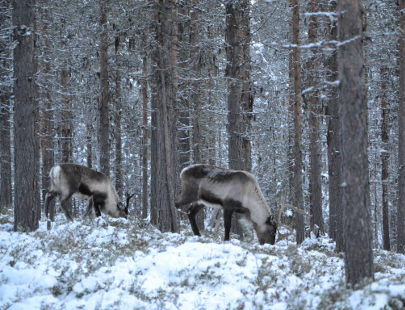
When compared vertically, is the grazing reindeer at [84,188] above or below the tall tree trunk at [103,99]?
below

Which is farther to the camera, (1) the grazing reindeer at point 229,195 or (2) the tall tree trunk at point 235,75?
(2) the tall tree trunk at point 235,75

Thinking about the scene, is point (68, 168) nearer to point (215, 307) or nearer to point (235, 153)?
point (235, 153)

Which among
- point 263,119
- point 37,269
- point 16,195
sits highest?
point 263,119

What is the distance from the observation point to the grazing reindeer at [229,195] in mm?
11766

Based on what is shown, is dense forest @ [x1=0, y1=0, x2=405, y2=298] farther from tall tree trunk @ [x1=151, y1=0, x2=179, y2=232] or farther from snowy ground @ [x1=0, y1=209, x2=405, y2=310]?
snowy ground @ [x1=0, y1=209, x2=405, y2=310]

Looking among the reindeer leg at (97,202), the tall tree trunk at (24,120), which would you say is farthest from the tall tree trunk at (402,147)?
the tall tree trunk at (24,120)

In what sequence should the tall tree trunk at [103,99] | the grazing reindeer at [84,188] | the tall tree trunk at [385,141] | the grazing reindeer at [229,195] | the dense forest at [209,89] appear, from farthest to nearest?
1. the tall tree trunk at [385,141]
2. the tall tree trunk at [103,99]
3. the grazing reindeer at [84,188]
4. the grazing reindeer at [229,195]
5. the dense forest at [209,89]

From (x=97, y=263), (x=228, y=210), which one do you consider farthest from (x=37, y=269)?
(x=228, y=210)

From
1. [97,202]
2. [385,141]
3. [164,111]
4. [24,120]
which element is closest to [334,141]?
[164,111]

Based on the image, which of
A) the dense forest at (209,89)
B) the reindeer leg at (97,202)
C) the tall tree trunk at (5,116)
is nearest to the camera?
the dense forest at (209,89)

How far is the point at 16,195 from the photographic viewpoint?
11469mm

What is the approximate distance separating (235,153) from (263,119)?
59.7ft

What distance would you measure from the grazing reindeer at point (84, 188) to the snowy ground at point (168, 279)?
498 cm

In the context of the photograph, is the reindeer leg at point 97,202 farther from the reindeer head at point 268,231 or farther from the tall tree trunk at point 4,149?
the reindeer head at point 268,231
